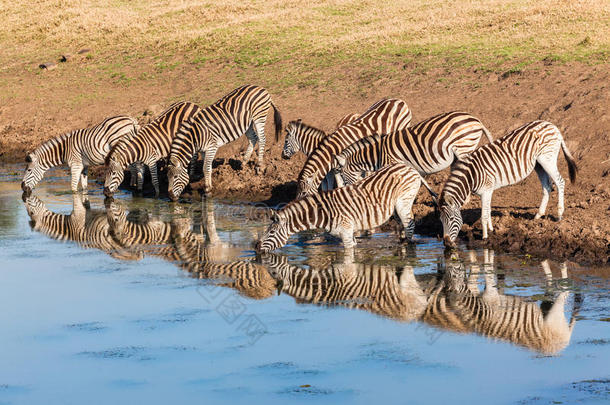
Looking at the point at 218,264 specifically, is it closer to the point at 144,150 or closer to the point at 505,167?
the point at 505,167

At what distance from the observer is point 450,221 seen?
13117 millimetres

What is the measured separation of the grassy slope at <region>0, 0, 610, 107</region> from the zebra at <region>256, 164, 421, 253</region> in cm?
968

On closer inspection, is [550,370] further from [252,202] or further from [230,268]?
[252,202]

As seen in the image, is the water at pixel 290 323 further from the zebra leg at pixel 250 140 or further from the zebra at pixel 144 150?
the zebra leg at pixel 250 140

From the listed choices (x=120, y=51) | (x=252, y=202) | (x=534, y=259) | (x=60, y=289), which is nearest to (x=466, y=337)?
(x=534, y=259)

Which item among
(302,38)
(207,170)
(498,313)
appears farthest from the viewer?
(302,38)

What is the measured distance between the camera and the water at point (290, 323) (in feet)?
27.7

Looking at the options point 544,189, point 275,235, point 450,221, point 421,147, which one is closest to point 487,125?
point 421,147

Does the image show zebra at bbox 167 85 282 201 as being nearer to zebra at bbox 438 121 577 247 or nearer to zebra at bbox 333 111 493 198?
zebra at bbox 333 111 493 198

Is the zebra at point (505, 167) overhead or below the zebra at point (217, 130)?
below

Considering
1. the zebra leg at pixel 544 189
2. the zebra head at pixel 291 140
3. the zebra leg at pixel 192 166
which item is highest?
the zebra head at pixel 291 140

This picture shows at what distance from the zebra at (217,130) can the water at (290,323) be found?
3.17 metres

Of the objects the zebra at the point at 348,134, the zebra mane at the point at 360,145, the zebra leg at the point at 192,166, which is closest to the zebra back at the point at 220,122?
the zebra leg at the point at 192,166

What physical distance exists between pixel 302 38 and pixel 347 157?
15.5 metres
